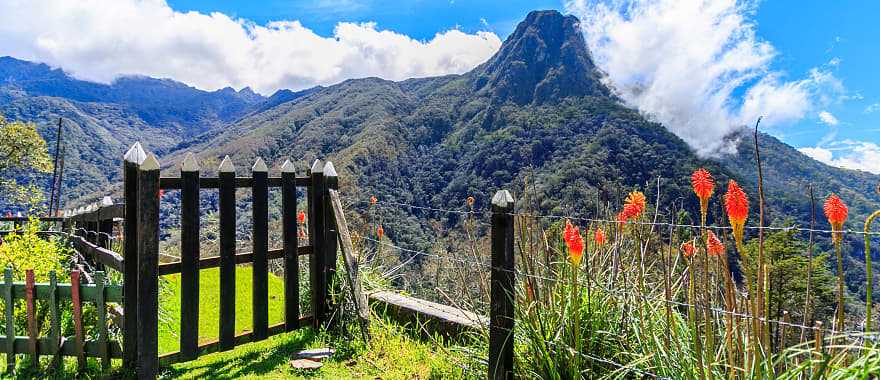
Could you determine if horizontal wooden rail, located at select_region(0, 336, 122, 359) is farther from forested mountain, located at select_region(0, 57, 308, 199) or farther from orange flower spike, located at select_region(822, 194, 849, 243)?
forested mountain, located at select_region(0, 57, 308, 199)

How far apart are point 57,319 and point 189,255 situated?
0.92 m

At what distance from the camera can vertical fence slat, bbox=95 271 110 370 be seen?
3279 mm

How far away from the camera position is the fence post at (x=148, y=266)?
3.19 metres

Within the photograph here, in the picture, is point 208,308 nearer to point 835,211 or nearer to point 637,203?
point 637,203

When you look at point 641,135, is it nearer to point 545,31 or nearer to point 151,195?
point 545,31

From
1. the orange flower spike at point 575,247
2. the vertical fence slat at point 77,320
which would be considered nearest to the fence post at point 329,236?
the vertical fence slat at point 77,320

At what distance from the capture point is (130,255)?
321 cm

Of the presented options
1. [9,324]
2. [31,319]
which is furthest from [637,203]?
[9,324]

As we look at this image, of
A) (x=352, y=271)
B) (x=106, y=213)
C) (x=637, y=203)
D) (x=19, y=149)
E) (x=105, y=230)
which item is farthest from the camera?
(x=19, y=149)

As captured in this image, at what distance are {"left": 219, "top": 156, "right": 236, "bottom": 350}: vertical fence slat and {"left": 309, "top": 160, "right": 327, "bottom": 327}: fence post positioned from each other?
0.69 metres

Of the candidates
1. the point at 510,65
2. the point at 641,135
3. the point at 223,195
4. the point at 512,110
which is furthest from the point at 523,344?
the point at 510,65

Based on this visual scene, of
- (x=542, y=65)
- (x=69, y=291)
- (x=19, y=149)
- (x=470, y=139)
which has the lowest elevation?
(x=69, y=291)

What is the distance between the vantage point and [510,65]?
356 feet

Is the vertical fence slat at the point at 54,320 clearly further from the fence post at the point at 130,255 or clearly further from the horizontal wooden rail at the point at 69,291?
the fence post at the point at 130,255
